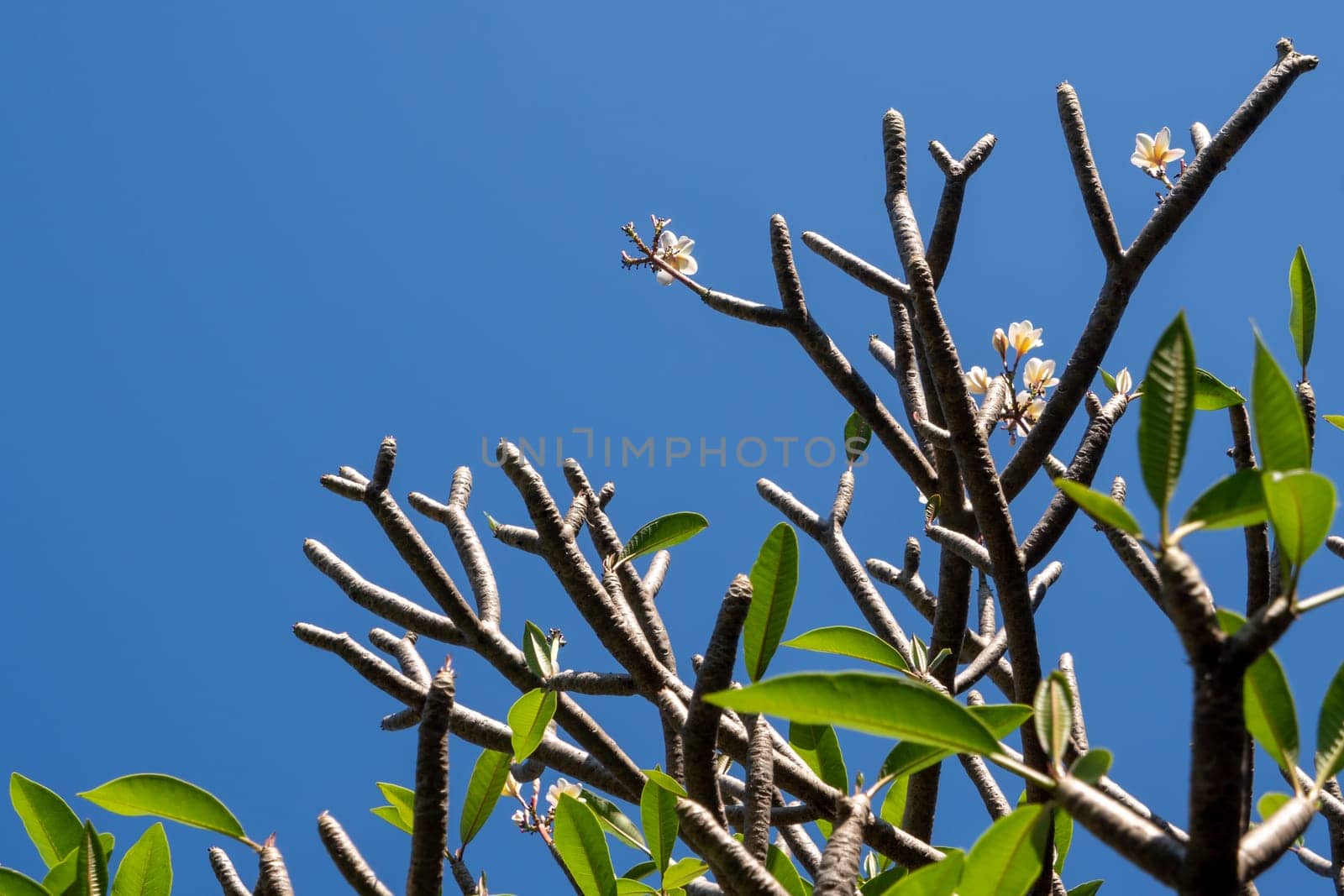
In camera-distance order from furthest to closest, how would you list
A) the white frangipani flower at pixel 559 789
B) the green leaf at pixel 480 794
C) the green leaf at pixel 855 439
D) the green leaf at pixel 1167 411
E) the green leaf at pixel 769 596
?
the green leaf at pixel 855 439
the white frangipani flower at pixel 559 789
the green leaf at pixel 480 794
the green leaf at pixel 769 596
the green leaf at pixel 1167 411

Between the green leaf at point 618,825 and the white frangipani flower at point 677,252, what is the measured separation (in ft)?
4.00

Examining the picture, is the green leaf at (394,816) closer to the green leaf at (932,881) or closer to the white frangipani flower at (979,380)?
the green leaf at (932,881)

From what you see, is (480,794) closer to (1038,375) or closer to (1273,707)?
(1273,707)

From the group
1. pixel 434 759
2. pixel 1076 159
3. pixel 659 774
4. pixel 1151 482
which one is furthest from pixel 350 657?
pixel 1076 159

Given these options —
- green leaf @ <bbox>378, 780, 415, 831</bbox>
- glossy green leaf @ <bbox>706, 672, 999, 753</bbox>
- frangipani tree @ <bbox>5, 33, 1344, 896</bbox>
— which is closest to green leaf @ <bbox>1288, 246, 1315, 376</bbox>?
frangipani tree @ <bbox>5, 33, 1344, 896</bbox>

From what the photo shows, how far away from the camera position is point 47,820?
4.37 ft

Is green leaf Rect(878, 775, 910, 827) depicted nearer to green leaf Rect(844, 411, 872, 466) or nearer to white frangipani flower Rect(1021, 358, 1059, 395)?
green leaf Rect(844, 411, 872, 466)

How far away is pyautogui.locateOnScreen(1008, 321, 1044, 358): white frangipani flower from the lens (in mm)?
2598

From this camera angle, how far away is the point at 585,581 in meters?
1.35

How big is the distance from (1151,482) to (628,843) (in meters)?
1.33

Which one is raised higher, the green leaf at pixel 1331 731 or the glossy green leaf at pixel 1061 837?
the green leaf at pixel 1331 731

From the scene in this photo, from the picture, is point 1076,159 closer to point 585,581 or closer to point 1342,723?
point 585,581

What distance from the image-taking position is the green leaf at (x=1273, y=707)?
801mm

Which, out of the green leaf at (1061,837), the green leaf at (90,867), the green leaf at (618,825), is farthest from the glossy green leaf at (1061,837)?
the green leaf at (90,867)
